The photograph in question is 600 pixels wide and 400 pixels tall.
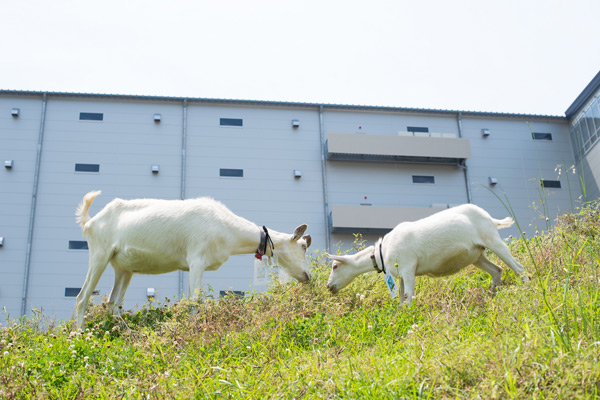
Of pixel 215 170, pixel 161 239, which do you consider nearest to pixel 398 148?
pixel 215 170

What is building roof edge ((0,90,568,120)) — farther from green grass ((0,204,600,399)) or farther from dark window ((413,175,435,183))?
green grass ((0,204,600,399))

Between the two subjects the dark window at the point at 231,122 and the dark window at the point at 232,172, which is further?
the dark window at the point at 231,122

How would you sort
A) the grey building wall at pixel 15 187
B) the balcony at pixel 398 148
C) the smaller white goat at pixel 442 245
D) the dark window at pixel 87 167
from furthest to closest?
the balcony at pixel 398 148, the dark window at pixel 87 167, the grey building wall at pixel 15 187, the smaller white goat at pixel 442 245

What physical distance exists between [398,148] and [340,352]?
26249 mm

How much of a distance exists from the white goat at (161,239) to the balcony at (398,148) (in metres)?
21.2

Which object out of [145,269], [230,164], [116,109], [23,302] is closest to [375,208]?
[230,164]

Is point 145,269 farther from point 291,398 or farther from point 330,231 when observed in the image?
point 330,231

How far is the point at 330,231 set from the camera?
29422 millimetres

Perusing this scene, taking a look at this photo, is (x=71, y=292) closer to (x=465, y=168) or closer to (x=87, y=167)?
(x=87, y=167)

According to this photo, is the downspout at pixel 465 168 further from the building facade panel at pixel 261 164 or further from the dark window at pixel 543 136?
the building facade panel at pixel 261 164

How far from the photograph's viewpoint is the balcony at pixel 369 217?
28.8 m

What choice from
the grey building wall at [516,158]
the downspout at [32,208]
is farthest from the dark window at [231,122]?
the grey building wall at [516,158]

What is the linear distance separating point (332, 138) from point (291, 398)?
26.4 m

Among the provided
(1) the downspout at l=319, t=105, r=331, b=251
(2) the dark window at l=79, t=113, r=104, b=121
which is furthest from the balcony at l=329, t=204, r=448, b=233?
(2) the dark window at l=79, t=113, r=104, b=121
